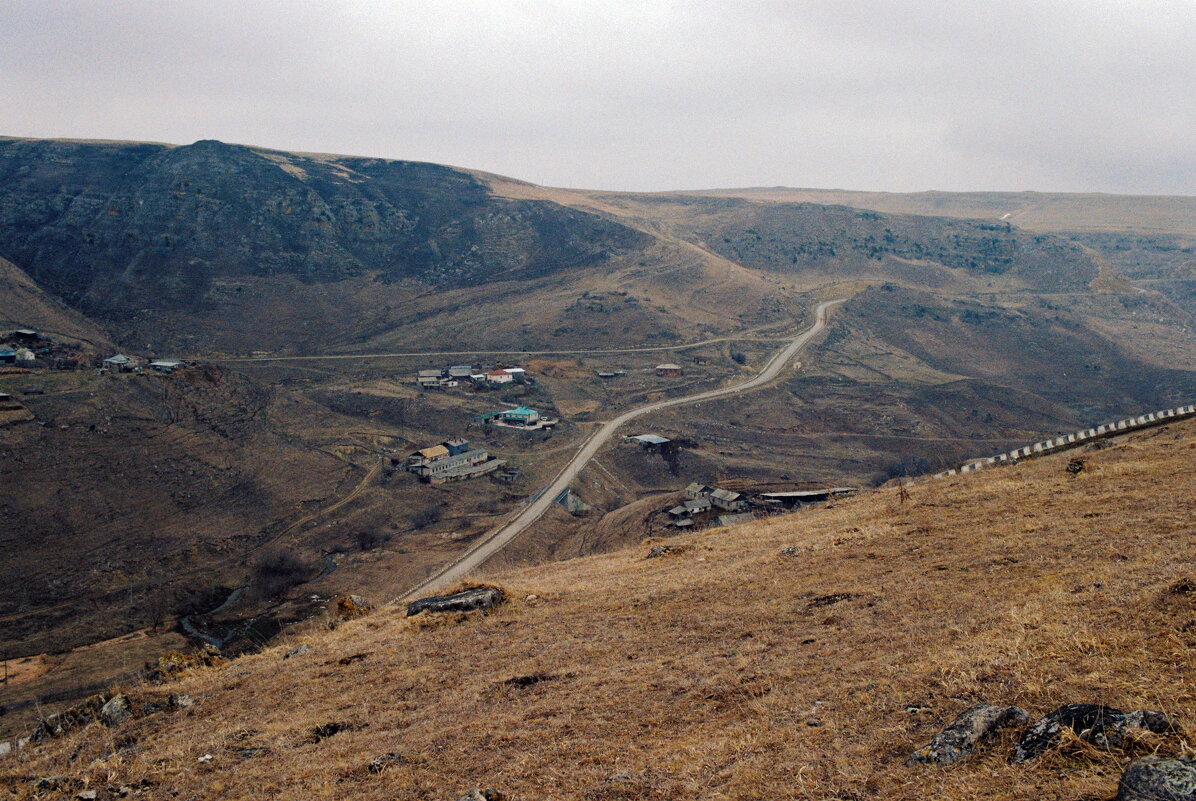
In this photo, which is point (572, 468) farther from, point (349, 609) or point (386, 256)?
point (386, 256)

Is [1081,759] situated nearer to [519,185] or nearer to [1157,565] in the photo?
[1157,565]

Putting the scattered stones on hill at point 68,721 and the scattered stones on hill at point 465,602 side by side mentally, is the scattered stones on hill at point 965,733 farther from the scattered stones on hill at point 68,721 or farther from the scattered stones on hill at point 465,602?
the scattered stones on hill at point 68,721

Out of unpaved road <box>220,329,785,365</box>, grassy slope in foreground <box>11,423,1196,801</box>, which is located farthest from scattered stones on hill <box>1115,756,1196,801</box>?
unpaved road <box>220,329,785,365</box>

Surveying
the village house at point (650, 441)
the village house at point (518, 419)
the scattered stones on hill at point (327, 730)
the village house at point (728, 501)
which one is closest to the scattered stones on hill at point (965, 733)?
the scattered stones on hill at point (327, 730)

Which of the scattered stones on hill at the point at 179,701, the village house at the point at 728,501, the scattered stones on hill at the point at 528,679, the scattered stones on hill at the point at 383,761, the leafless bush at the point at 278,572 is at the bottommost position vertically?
the leafless bush at the point at 278,572

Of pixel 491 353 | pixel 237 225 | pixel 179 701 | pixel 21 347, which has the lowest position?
pixel 179 701

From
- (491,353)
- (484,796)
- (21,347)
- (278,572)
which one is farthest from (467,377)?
(484,796)

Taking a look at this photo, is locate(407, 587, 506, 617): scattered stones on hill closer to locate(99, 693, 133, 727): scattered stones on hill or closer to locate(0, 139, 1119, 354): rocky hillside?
locate(99, 693, 133, 727): scattered stones on hill
